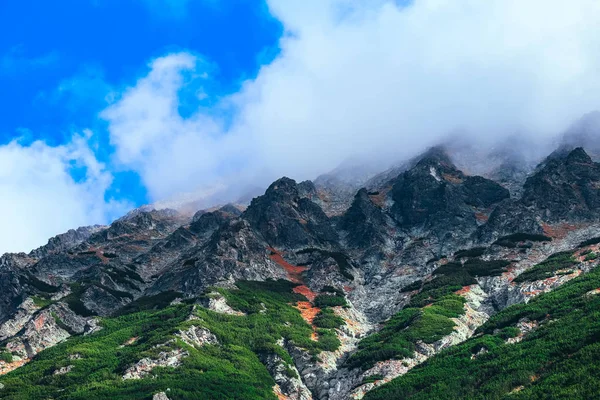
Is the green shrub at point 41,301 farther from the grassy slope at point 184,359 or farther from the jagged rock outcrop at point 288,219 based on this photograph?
the jagged rock outcrop at point 288,219

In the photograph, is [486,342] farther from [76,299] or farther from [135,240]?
[135,240]

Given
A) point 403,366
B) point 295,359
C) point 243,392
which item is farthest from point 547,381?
point 295,359

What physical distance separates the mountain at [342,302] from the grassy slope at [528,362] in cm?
24

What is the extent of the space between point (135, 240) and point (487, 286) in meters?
132

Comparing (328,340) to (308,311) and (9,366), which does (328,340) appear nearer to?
(308,311)

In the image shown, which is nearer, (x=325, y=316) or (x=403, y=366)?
(x=403, y=366)

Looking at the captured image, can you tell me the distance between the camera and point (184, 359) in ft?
213

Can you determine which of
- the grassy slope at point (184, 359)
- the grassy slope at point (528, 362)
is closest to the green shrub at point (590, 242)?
the grassy slope at point (528, 362)

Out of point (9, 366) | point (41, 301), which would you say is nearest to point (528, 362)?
point (9, 366)

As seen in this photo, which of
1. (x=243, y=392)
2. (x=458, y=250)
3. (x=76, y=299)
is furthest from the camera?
(x=458, y=250)

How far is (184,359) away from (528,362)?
4026 centimetres

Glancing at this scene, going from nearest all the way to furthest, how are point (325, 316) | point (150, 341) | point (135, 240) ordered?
point (150, 341)
point (325, 316)
point (135, 240)

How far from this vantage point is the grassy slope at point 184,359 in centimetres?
5650

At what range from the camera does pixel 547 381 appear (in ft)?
139
